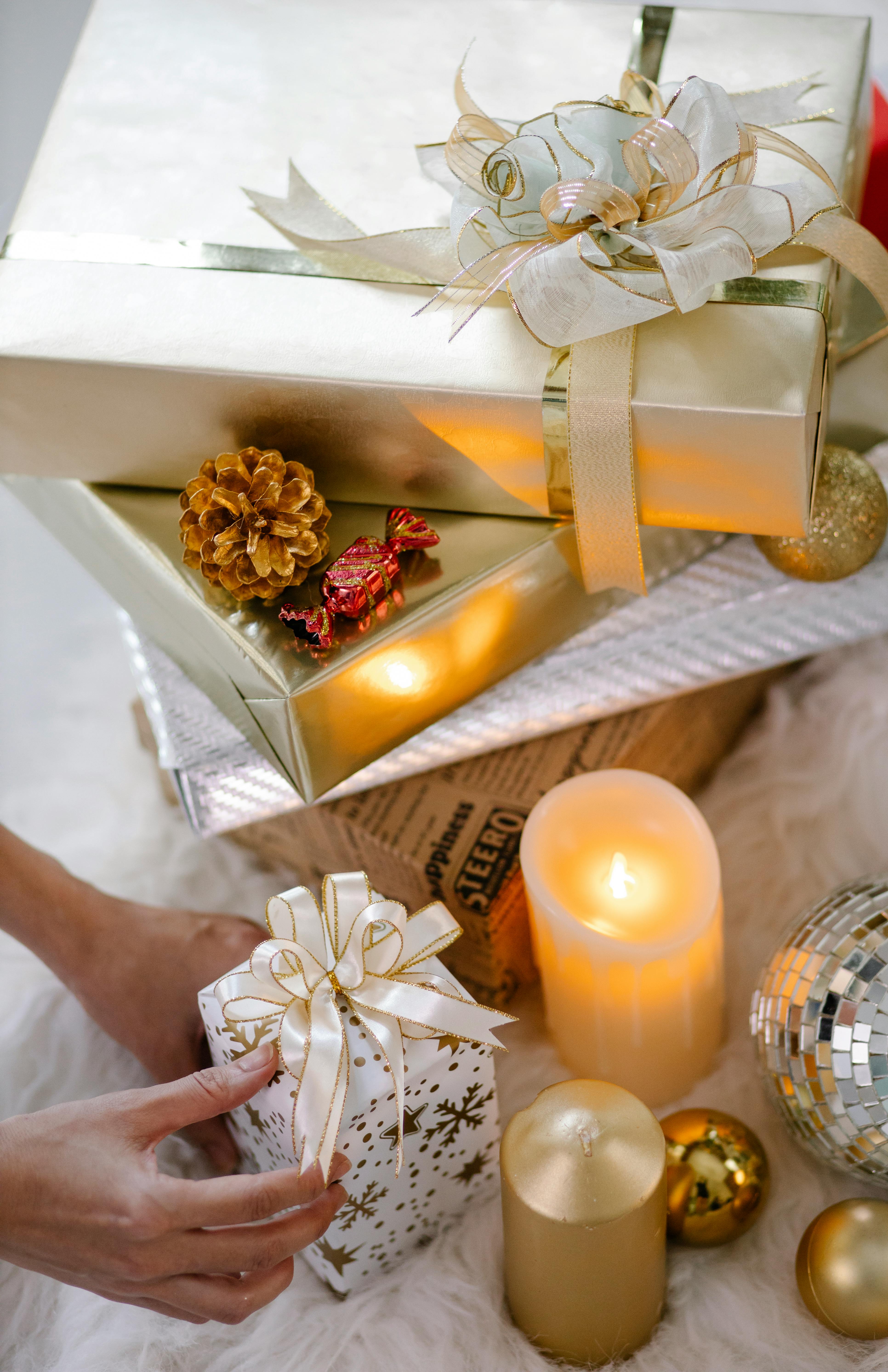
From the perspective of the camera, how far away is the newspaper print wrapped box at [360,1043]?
502 millimetres

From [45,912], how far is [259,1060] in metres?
0.21

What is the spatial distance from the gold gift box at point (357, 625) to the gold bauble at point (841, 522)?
0.23 ft

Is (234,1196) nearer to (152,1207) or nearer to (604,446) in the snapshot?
(152,1207)

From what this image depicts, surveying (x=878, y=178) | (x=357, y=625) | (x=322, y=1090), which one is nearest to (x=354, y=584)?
(x=357, y=625)

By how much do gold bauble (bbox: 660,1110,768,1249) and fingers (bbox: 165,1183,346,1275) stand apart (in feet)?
0.56

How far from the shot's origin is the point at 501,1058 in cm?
67

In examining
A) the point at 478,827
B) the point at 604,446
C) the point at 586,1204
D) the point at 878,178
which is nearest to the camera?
Answer: the point at 586,1204

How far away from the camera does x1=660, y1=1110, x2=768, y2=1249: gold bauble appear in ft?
1.87

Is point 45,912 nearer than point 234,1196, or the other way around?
point 234,1196

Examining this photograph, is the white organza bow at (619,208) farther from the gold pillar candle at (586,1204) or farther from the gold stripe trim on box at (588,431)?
the gold pillar candle at (586,1204)

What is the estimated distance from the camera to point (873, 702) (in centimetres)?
76

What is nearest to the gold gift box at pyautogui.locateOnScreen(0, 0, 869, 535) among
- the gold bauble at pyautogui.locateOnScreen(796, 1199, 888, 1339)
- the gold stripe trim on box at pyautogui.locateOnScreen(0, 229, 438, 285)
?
the gold stripe trim on box at pyautogui.locateOnScreen(0, 229, 438, 285)

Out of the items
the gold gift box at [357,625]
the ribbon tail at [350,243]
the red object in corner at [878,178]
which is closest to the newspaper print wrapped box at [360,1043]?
the gold gift box at [357,625]

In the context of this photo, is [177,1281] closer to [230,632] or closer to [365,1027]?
[365,1027]
